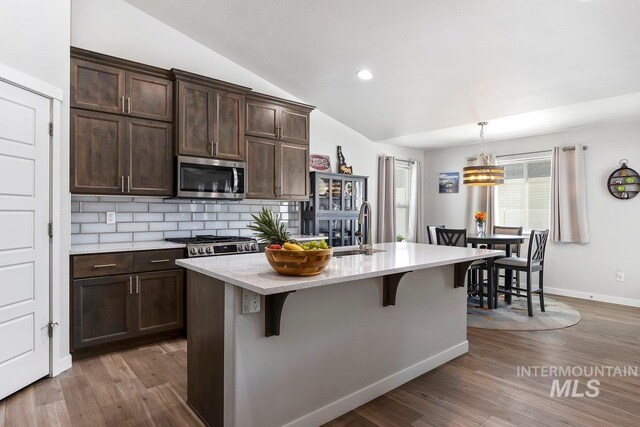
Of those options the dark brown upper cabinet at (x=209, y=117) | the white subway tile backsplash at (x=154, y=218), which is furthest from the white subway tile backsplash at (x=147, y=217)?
the dark brown upper cabinet at (x=209, y=117)

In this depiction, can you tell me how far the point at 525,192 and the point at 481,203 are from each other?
65cm

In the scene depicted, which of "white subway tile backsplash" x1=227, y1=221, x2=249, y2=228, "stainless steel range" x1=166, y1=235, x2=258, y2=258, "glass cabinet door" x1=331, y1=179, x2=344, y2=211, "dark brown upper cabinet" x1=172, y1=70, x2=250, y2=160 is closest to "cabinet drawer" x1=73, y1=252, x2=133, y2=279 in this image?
"stainless steel range" x1=166, y1=235, x2=258, y2=258

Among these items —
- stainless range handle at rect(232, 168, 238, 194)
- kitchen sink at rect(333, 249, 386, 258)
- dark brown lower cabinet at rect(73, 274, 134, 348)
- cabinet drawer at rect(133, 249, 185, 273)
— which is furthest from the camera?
stainless range handle at rect(232, 168, 238, 194)

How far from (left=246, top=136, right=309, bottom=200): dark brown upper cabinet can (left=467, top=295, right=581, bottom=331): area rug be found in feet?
7.90

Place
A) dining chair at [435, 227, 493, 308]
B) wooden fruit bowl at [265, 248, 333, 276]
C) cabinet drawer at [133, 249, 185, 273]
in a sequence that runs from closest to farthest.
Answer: wooden fruit bowl at [265, 248, 333, 276], cabinet drawer at [133, 249, 185, 273], dining chair at [435, 227, 493, 308]

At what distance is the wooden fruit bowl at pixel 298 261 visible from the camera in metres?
1.66

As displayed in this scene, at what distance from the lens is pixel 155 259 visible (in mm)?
3217

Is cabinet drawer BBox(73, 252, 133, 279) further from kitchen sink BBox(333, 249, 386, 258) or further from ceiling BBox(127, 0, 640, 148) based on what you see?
ceiling BBox(127, 0, 640, 148)

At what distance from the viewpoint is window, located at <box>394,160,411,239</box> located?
664cm

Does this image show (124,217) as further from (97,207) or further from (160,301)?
(160,301)

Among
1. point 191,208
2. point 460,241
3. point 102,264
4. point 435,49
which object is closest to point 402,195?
point 460,241

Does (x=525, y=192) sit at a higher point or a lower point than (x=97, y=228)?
higher

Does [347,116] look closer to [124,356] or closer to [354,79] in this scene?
[354,79]

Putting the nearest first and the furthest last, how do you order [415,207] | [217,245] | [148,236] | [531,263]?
[217,245]
[148,236]
[531,263]
[415,207]
